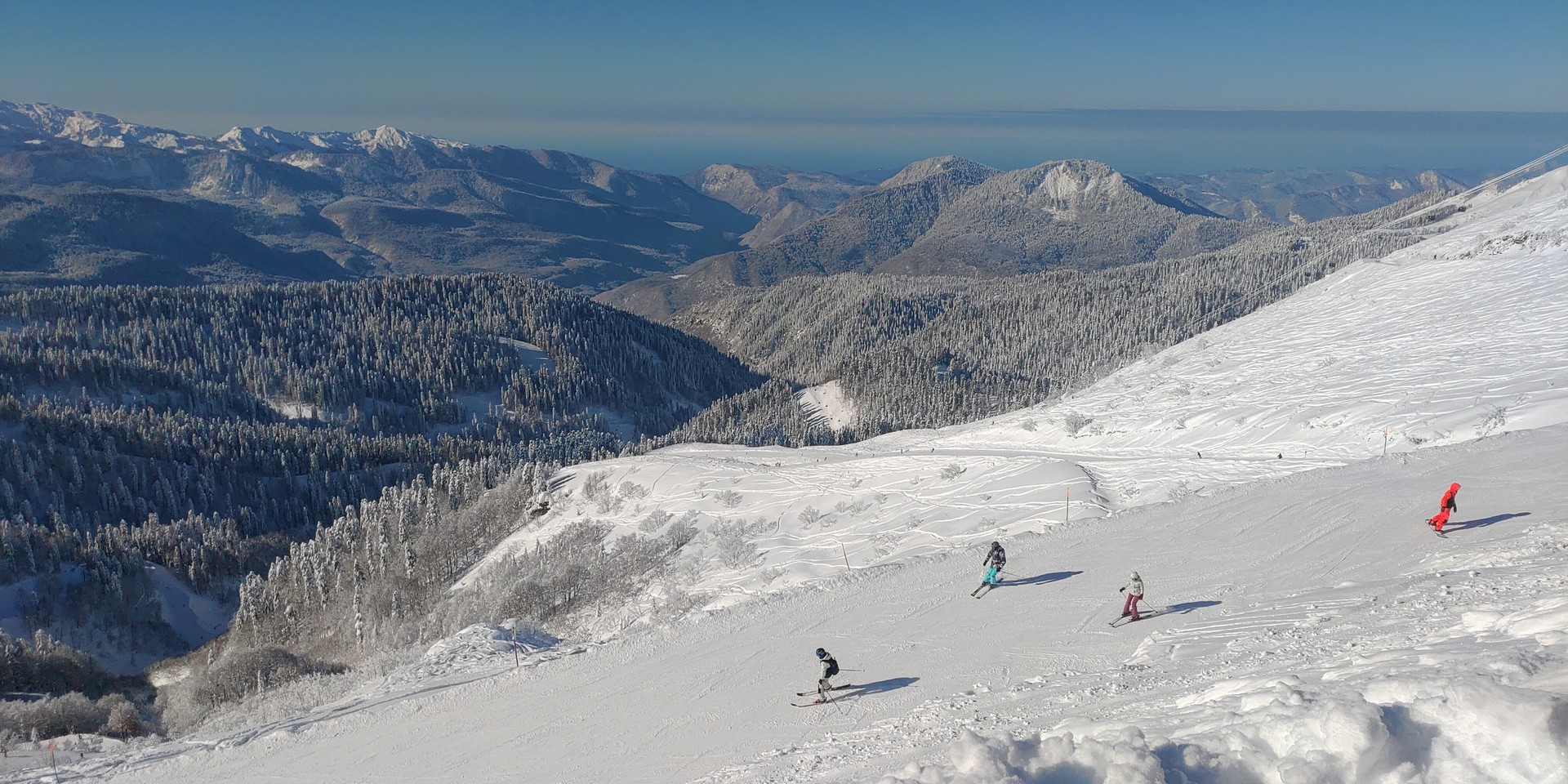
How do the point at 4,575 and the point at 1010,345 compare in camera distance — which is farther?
the point at 1010,345

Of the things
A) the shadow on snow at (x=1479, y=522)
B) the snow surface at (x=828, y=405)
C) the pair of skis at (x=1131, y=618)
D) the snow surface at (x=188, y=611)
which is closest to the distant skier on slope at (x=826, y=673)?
the pair of skis at (x=1131, y=618)

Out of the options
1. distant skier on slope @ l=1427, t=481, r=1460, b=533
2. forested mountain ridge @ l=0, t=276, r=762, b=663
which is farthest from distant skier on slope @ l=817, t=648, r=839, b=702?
forested mountain ridge @ l=0, t=276, r=762, b=663

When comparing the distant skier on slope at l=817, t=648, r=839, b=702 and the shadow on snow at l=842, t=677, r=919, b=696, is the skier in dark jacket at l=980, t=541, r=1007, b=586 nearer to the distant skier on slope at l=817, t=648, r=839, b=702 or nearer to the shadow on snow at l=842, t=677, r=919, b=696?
the shadow on snow at l=842, t=677, r=919, b=696

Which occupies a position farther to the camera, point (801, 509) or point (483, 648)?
point (801, 509)

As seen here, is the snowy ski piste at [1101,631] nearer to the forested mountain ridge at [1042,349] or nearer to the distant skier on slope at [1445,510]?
the distant skier on slope at [1445,510]

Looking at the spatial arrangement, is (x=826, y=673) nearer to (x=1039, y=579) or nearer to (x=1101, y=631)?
(x=1101, y=631)

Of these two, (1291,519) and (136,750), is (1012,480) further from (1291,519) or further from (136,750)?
(136,750)

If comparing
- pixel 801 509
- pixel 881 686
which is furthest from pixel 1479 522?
pixel 801 509

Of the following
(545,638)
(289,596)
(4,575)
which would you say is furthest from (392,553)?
(545,638)
